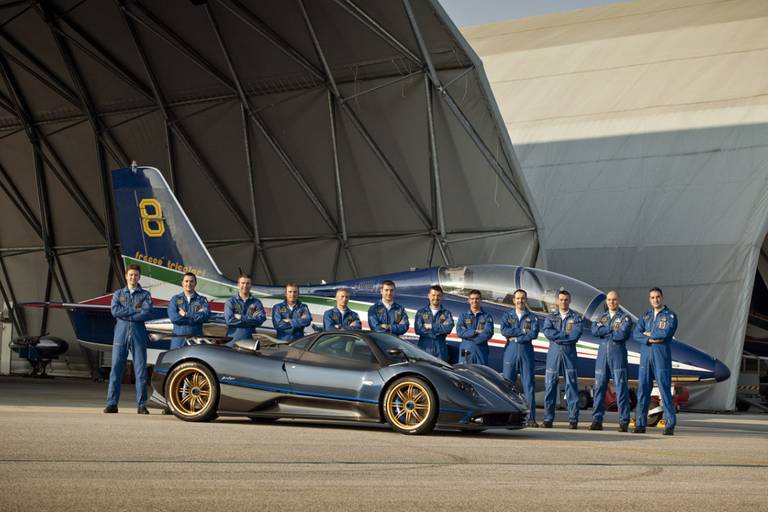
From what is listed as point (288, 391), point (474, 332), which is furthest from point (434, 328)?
point (288, 391)

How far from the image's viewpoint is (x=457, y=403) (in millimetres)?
11562

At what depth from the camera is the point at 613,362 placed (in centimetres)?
1474

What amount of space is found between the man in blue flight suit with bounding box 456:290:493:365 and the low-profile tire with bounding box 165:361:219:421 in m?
5.01

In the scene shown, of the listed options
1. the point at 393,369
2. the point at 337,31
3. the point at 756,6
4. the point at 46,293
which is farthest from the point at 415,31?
the point at 46,293

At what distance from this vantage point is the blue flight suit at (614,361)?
14.6 meters

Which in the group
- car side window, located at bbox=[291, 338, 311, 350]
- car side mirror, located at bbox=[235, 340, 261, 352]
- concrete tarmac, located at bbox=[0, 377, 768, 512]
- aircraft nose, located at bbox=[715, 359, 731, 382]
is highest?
aircraft nose, located at bbox=[715, 359, 731, 382]

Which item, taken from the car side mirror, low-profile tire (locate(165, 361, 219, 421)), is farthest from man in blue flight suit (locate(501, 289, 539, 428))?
low-profile tire (locate(165, 361, 219, 421))

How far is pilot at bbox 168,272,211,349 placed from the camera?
49.1ft

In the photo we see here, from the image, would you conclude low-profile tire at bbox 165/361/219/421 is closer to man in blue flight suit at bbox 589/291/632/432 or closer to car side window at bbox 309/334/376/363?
car side window at bbox 309/334/376/363

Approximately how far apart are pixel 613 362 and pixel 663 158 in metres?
15.2

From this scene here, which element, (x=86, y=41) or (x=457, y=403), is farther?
(x=86, y=41)

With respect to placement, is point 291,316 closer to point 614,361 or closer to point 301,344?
point 301,344

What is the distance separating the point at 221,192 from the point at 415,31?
9.76 metres

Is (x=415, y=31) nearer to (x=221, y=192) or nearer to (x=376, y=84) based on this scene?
(x=376, y=84)
